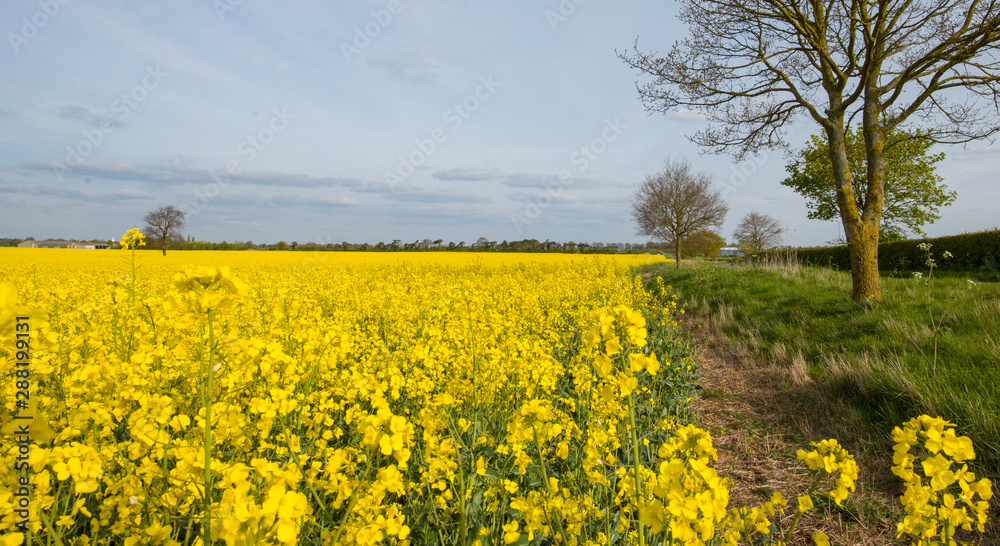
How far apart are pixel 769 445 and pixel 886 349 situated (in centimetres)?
215

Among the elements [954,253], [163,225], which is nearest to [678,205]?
[954,253]

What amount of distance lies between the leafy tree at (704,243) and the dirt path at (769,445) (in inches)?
1678

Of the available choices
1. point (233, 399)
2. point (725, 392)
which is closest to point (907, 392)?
point (725, 392)

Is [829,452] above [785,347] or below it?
above

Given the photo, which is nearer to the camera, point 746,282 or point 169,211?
point 746,282

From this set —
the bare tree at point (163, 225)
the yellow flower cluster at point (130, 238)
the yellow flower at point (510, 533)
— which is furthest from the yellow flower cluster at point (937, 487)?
the bare tree at point (163, 225)

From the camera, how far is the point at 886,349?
4734 mm

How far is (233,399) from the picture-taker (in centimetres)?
A: 243

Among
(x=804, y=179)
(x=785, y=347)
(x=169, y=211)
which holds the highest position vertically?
(x=804, y=179)

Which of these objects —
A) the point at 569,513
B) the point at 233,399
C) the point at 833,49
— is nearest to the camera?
the point at 569,513

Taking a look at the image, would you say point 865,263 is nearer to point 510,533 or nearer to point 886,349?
point 886,349

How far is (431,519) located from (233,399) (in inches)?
49.1

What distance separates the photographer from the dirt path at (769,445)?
2.74 metres

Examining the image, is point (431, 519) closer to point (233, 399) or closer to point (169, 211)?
point (233, 399)
